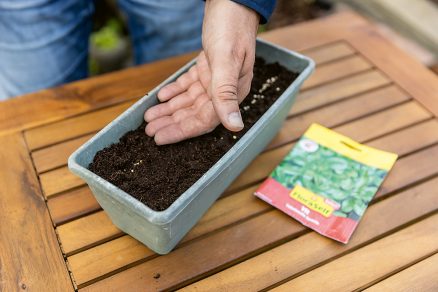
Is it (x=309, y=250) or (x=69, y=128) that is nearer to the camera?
Answer: (x=309, y=250)

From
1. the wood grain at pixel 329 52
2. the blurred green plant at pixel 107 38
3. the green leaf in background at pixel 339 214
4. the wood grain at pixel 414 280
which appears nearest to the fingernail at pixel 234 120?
the green leaf in background at pixel 339 214

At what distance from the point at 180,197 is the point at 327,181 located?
0.42 metres

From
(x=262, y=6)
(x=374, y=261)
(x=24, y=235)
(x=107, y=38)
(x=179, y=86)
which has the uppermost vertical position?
(x=262, y=6)

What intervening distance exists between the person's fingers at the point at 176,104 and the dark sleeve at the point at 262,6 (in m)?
0.21

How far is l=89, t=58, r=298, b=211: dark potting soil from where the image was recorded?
32.8 inches

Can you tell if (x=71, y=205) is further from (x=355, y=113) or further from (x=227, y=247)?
(x=355, y=113)

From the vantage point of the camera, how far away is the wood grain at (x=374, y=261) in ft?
2.80

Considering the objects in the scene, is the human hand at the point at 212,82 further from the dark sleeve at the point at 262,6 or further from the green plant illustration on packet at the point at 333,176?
the green plant illustration on packet at the point at 333,176

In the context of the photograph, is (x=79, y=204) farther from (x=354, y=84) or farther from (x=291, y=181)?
(x=354, y=84)

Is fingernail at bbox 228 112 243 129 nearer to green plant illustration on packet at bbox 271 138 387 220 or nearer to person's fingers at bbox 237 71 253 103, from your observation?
person's fingers at bbox 237 71 253 103

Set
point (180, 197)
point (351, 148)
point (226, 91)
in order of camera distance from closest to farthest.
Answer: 1. point (180, 197)
2. point (226, 91)
3. point (351, 148)

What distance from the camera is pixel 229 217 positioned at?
0.96m

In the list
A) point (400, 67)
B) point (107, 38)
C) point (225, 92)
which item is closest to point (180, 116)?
point (225, 92)

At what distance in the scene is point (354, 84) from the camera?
1.30m
